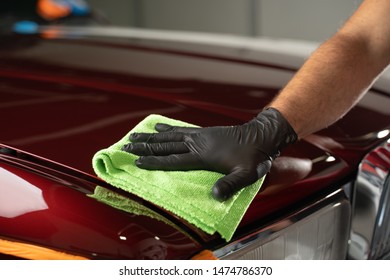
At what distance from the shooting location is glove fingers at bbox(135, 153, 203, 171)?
0.94m

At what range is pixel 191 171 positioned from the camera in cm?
96

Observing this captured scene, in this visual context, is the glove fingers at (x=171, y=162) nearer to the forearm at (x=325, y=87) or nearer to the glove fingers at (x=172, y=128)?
the glove fingers at (x=172, y=128)

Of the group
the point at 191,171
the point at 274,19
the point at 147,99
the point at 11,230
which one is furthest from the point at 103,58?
the point at 274,19

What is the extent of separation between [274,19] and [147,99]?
3.90 metres

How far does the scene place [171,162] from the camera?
3.11 feet

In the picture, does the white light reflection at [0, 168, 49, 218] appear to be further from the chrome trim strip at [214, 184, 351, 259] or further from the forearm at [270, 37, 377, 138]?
the forearm at [270, 37, 377, 138]

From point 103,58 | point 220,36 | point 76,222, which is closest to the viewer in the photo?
point 76,222

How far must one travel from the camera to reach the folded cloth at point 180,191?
2.82ft

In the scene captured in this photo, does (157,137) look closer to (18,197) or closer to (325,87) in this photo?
(18,197)

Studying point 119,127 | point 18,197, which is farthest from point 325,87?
point 18,197

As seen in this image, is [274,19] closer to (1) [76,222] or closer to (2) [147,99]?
(2) [147,99]

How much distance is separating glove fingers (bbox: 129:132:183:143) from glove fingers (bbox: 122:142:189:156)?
0.04 feet

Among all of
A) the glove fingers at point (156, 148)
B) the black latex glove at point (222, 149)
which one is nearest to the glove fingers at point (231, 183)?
the black latex glove at point (222, 149)

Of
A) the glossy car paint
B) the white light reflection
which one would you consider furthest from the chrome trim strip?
the white light reflection
